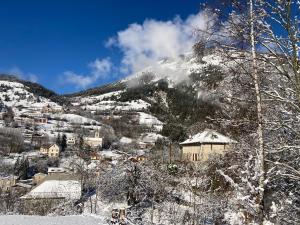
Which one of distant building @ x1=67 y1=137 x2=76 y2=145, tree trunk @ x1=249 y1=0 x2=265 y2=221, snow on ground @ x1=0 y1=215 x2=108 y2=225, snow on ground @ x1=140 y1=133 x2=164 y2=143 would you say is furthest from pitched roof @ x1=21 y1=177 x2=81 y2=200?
distant building @ x1=67 y1=137 x2=76 y2=145

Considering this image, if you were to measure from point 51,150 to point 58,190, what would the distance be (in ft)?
281

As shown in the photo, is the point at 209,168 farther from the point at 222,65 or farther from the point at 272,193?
the point at 222,65

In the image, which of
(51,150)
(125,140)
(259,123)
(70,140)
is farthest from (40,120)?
(259,123)

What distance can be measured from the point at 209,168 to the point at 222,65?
16.9 m

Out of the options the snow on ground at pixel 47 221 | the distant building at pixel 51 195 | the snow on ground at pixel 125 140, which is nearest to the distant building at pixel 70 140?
the snow on ground at pixel 125 140

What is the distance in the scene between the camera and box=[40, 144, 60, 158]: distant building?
118m

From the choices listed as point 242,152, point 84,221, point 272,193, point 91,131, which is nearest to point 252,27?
point 242,152

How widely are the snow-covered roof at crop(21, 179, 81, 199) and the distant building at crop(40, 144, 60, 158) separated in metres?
76.4

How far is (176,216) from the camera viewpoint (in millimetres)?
23141

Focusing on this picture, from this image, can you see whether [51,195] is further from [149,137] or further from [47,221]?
[149,137]

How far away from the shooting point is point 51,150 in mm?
121188

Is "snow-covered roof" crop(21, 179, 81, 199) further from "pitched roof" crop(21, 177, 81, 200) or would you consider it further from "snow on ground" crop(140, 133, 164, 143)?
"snow on ground" crop(140, 133, 164, 143)

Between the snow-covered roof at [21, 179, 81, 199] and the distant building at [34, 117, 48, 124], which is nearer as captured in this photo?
the snow-covered roof at [21, 179, 81, 199]

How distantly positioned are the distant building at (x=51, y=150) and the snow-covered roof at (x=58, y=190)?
7644cm
